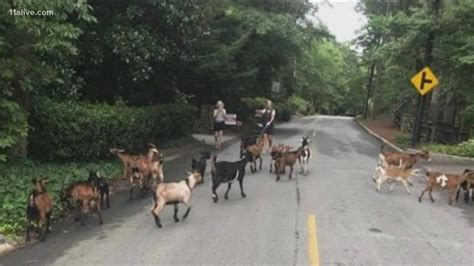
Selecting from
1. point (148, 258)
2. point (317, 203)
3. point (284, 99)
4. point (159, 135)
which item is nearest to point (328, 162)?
point (159, 135)

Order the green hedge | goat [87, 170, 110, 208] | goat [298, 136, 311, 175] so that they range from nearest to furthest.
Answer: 1. goat [87, 170, 110, 208]
2. the green hedge
3. goat [298, 136, 311, 175]

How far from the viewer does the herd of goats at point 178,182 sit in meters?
8.91

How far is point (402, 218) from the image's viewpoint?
10984mm

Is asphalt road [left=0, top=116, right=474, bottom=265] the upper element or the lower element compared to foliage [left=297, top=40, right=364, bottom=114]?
lower

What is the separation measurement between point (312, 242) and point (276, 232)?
79cm

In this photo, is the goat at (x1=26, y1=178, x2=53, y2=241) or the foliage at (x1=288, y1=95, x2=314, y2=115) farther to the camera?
the foliage at (x1=288, y1=95, x2=314, y2=115)

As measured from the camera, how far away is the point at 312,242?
8773 millimetres

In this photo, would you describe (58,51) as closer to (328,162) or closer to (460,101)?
(328,162)

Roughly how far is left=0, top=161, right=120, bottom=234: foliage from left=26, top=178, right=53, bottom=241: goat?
0.33 m

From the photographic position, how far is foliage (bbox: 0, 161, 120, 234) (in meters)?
9.09

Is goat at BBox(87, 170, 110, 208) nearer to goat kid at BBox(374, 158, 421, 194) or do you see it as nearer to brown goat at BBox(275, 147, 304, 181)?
brown goat at BBox(275, 147, 304, 181)

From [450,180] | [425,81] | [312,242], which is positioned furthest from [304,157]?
[425,81]

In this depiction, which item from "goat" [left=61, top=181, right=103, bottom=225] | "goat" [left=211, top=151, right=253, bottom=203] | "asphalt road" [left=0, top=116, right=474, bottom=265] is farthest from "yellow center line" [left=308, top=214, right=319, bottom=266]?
"goat" [left=61, top=181, right=103, bottom=225]

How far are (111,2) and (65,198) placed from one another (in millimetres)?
8821
